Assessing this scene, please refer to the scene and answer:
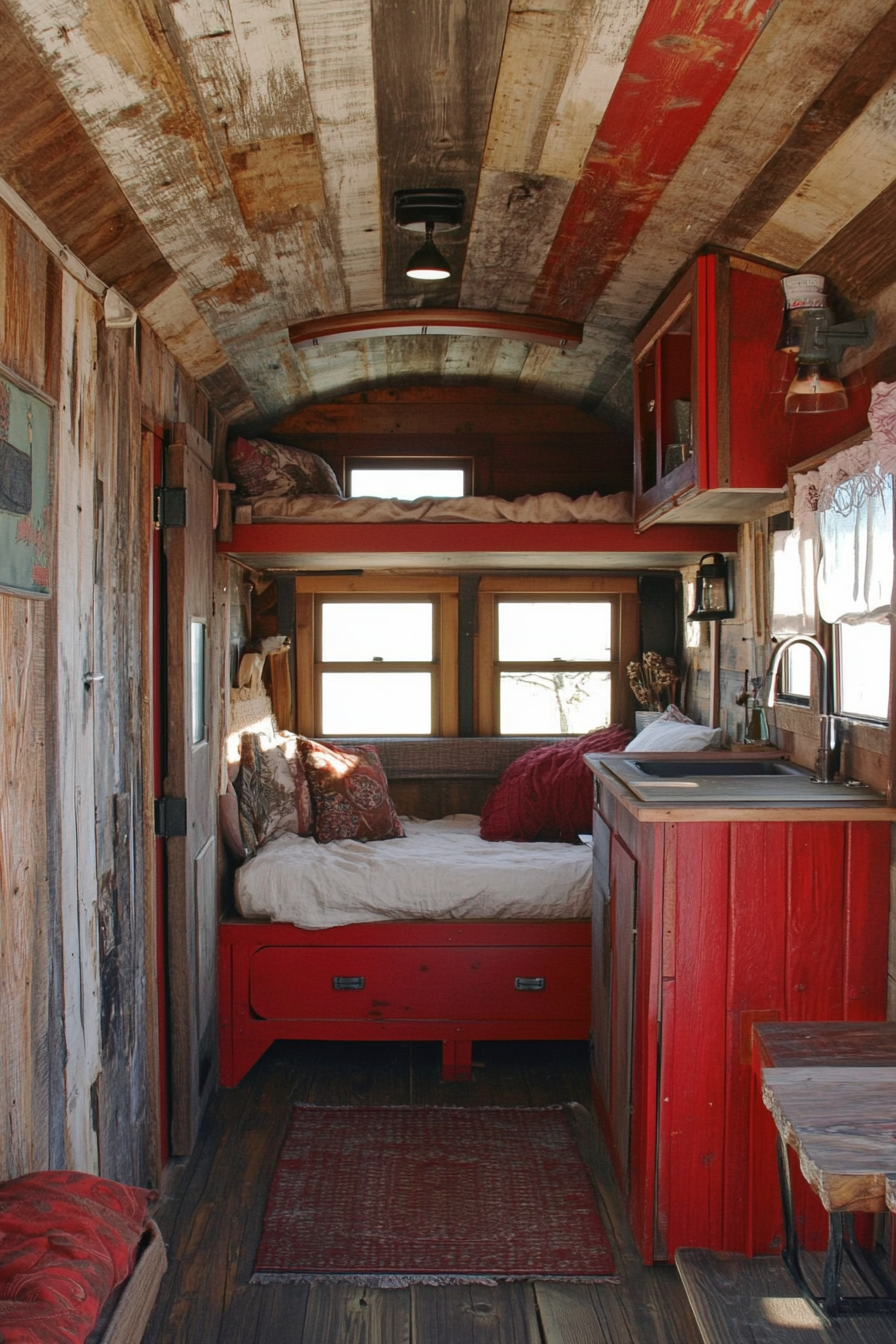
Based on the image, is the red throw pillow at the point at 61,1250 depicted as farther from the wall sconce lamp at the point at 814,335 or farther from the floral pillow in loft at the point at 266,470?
the floral pillow in loft at the point at 266,470

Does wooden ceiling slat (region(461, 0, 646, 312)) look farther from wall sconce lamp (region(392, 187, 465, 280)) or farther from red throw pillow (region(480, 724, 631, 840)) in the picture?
red throw pillow (region(480, 724, 631, 840))

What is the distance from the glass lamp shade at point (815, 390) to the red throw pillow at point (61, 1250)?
2161 millimetres

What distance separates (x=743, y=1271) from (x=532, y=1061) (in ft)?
5.47

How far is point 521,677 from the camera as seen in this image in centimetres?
461

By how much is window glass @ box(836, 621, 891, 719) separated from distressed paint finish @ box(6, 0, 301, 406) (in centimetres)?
182

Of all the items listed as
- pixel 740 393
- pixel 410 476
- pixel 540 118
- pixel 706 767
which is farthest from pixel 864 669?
pixel 410 476

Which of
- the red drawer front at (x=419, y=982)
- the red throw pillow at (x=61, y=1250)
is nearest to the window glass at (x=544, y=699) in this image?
the red drawer front at (x=419, y=982)

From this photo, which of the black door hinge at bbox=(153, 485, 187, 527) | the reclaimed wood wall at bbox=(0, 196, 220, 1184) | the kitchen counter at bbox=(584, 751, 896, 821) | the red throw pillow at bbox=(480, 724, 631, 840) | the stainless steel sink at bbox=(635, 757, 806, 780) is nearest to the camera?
the reclaimed wood wall at bbox=(0, 196, 220, 1184)

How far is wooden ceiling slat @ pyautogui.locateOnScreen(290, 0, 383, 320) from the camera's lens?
171 cm

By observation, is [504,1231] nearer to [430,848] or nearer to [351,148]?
[430,848]

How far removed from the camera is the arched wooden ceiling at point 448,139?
1658mm

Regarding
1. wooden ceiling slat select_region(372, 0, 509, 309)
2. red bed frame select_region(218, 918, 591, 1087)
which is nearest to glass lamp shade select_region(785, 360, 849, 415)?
wooden ceiling slat select_region(372, 0, 509, 309)

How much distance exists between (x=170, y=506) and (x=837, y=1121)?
219 cm

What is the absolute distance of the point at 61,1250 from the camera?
1.41 metres
